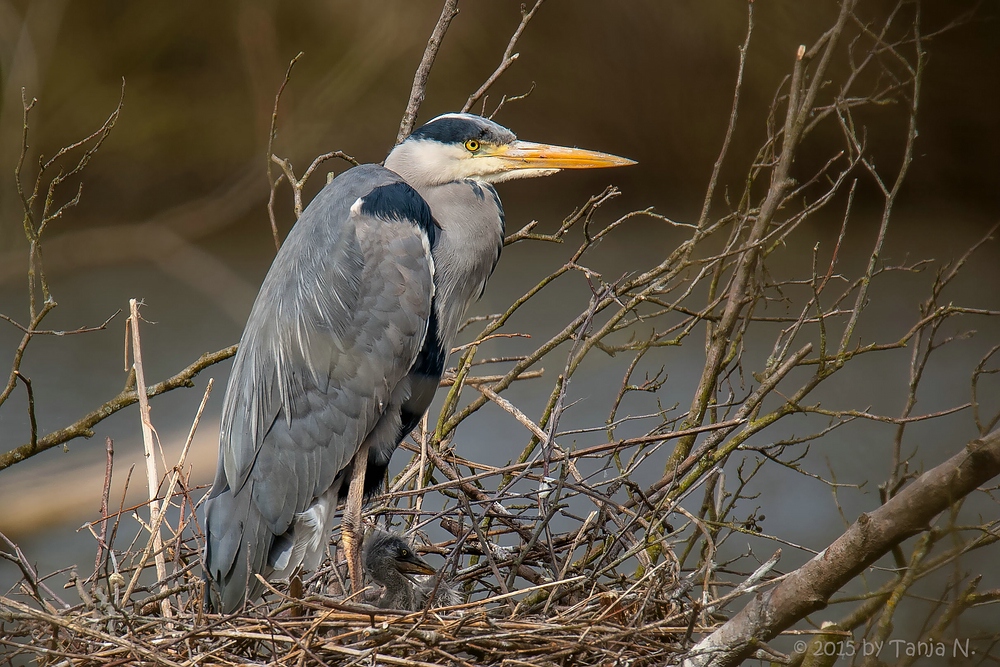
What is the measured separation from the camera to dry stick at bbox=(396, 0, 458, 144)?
224 centimetres

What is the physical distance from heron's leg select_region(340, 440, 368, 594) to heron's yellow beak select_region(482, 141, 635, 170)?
80 cm

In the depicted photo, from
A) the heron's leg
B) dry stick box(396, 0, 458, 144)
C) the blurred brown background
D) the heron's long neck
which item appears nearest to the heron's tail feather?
the heron's leg

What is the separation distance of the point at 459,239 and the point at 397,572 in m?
0.82

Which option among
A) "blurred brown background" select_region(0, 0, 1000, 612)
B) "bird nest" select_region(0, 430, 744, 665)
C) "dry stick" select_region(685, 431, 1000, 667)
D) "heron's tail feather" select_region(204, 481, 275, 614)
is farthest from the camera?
"blurred brown background" select_region(0, 0, 1000, 612)

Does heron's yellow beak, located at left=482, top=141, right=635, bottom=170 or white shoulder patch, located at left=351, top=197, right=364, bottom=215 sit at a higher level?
heron's yellow beak, located at left=482, top=141, right=635, bottom=170

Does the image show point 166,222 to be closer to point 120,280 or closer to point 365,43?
point 365,43

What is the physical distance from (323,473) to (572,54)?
205 cm

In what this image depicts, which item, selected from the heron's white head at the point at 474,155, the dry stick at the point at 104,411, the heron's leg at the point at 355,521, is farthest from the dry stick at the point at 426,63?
the heron's leg at the point at 355,521

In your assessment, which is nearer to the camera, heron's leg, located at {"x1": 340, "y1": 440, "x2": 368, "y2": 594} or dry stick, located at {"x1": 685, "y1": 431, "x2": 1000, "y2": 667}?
dry stick, located at {"x1": 685, "y1": 431, "x2": 1000, "y2": 667}

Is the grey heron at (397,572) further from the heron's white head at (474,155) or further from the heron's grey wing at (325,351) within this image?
the heron's white head at (474,155)

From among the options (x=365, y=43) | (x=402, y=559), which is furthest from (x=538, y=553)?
(x=365, y=43)

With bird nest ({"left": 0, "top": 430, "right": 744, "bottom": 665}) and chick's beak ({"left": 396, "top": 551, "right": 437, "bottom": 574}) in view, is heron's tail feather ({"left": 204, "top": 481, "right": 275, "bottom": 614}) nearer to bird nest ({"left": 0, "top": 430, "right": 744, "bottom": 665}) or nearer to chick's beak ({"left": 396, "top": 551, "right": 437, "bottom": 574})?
bird nest ({"left": 0, "top": 430, "right": 744, "bottom": 665})

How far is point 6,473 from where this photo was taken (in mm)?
3535

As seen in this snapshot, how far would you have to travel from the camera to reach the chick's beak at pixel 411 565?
208 centimetres
